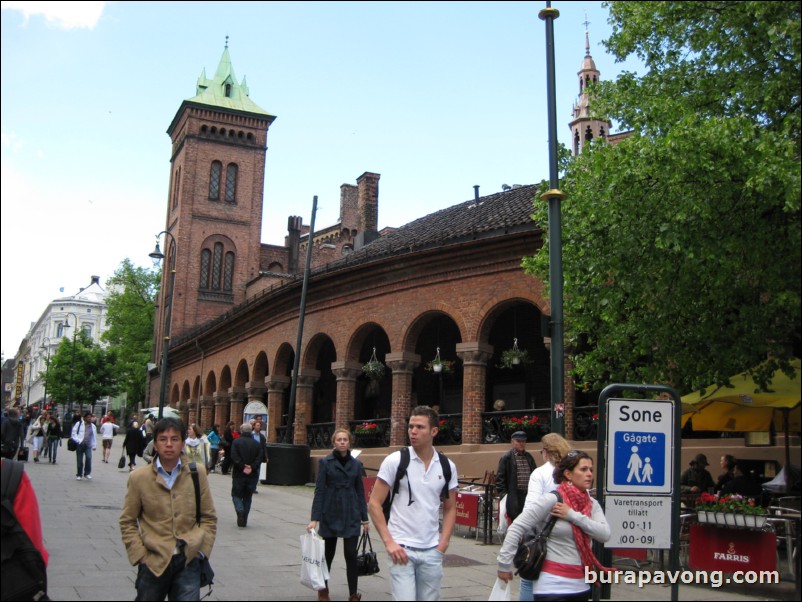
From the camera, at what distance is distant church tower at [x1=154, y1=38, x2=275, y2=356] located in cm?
5247

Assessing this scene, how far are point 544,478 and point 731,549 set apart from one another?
482cm

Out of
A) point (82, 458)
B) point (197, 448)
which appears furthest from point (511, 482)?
point (82, 458)

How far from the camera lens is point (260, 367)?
32.8 meters

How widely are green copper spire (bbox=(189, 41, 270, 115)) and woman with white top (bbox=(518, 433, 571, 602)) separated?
5115 cm

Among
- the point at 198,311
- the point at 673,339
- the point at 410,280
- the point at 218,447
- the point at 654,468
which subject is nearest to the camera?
the point at 654,468

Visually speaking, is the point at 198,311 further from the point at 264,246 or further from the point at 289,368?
the point at 289,368

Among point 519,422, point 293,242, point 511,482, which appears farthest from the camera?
point 293,242

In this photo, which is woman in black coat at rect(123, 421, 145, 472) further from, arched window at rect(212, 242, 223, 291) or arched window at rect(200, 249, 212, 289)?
arched window at rect(212, 242, 223, 291)

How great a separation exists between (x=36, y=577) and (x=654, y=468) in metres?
5.02

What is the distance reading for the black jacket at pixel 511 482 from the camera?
10.2 metres

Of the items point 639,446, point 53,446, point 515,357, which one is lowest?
point 53,446

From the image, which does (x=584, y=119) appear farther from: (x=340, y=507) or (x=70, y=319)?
(x=70, y=319)

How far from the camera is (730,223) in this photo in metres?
10.9

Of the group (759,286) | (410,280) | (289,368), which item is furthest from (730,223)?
(289,368)
